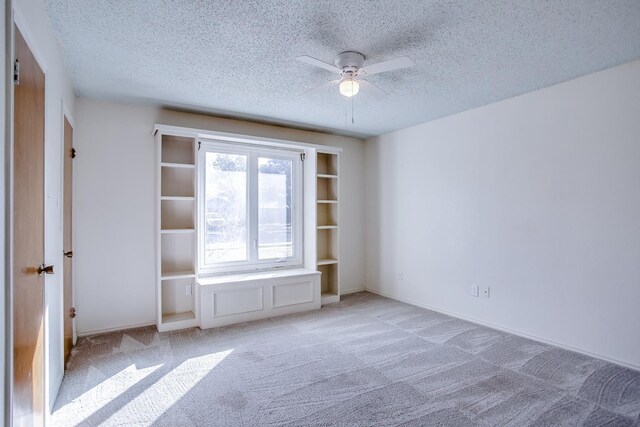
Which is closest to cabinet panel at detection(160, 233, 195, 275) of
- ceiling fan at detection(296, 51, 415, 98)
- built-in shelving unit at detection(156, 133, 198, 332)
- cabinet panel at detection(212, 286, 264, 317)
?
built-in shelving unit at detection(156, 133, 198, 332)

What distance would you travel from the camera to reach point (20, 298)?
147 cm

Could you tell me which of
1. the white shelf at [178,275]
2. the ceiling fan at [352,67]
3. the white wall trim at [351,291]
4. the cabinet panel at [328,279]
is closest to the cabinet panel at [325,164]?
the cabinet panel at [328,279]

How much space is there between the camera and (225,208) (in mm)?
4199

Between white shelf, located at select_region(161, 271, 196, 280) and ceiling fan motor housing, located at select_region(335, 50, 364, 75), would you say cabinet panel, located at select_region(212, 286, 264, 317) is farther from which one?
ceiling fan motor housing, located at select_region(335, 50, 364, 75)

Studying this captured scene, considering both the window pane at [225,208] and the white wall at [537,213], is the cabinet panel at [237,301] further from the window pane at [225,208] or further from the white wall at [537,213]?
the white wall at [537,213]

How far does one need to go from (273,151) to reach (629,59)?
3619mm

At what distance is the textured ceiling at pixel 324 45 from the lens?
6.46 feet

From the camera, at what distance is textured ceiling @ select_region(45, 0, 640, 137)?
1.97 m

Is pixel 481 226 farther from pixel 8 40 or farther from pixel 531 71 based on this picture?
pixel 8 40

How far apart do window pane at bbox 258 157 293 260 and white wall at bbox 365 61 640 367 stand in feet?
5.29

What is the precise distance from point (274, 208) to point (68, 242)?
7.55ft

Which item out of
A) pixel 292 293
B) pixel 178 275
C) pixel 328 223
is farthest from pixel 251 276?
pixel 328 223

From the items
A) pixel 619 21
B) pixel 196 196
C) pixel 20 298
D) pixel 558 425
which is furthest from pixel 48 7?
pixel 558 425

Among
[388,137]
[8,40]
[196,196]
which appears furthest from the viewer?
[388,137]
